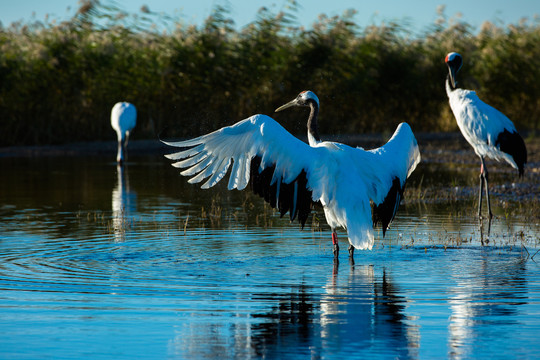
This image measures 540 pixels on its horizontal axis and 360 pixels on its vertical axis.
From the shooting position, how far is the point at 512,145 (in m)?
11.9

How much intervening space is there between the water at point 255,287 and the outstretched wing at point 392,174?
0.43 metres

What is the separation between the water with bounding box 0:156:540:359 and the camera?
5.17 m

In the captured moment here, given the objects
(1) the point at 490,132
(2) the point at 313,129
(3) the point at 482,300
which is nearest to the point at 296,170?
(2) the point at 313,129

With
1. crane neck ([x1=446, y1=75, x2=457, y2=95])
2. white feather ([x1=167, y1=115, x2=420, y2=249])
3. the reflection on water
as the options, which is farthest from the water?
crane neck ([x1=446, y1=75, x2=457, y2=95])

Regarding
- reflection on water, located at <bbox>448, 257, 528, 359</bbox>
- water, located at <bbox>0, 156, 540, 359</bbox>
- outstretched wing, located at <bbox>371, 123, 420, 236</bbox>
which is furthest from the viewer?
outstretched wing, located at <bbox>371, 123, 420, 236</bbox>

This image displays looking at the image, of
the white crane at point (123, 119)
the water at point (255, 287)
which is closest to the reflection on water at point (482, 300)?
the water at point (255, 287)

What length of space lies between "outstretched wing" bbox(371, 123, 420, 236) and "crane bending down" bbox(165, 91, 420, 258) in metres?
0.01

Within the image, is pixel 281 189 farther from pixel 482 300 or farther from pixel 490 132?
pixel 490 132

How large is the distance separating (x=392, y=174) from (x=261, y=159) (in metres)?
1.26

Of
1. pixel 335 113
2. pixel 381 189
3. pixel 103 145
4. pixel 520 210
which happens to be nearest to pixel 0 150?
pixel 103 145


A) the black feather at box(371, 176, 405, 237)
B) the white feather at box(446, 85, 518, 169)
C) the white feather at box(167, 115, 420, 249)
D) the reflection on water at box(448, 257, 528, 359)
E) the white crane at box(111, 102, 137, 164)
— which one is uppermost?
the white crane at box(111, 102, 137, 164)

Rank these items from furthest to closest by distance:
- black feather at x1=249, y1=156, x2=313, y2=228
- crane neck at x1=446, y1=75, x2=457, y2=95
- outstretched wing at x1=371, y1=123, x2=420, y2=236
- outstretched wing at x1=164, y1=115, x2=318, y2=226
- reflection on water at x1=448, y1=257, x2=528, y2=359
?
A: crane neck at x1=446, y1=75, x2=457, y2=95
outstretched wing at x1=371, y1=123, x2=420, y2=236
black feather at x1=249, y1=156, x2=313, y2=228
outstretched wing at x1=164, y1=115, x2=318, y2=226
reflection on water at x1=448, y1=257, x2=528, y2=359

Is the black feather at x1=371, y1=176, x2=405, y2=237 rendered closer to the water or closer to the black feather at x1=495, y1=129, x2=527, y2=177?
the water

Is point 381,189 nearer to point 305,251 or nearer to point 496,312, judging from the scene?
point 305,251
